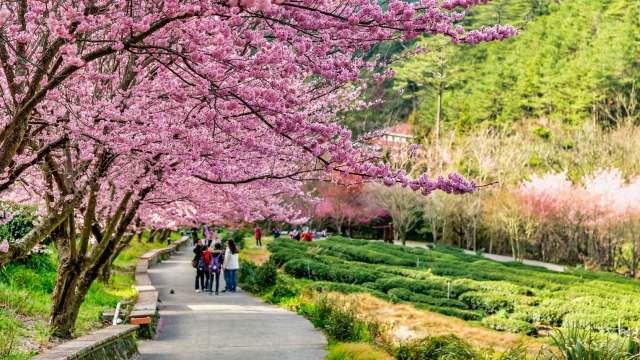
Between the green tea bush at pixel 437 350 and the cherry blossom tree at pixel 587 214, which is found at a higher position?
the cherry blossom tree at pixel 587 214

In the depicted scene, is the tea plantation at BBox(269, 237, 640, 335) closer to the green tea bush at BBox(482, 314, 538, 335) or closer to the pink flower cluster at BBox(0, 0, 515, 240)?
the green tea bush at BBox(482, 314, 538, 335)

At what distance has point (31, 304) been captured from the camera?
11.7 meters

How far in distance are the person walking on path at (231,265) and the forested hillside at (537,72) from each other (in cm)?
3010

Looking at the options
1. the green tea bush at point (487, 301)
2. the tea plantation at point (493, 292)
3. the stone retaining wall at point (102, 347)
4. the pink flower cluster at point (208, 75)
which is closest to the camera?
the pink flower cluster at point (208, 75)

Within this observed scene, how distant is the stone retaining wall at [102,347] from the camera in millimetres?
7086

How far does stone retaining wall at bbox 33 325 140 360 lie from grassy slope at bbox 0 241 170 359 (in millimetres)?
719

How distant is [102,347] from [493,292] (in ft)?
51.6

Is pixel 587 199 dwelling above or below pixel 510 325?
above

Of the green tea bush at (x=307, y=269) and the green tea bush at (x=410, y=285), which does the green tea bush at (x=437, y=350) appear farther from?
the green tea bush at (x=307, y=269)

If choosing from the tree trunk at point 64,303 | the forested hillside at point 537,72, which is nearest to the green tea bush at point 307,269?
the tree trunk at point 64,303

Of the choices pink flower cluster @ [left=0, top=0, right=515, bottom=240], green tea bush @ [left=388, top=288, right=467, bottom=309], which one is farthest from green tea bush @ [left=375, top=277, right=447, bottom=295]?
pink flower cluster @ [left=0, top=0, right=515, bottom=240]

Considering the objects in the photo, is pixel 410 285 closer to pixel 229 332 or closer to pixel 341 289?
pixel 341 289

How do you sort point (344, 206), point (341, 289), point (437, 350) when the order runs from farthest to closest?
point (344, 206)
point (341, 289)
point (437, 350)

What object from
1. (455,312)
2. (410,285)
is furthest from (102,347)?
(410,285)
